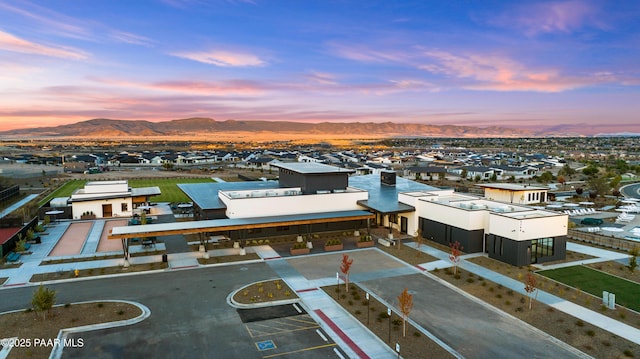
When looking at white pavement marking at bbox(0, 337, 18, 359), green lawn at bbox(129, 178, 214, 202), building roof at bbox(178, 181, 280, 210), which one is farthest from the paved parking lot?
green lawn at bbox(129, 178, 214, 202)

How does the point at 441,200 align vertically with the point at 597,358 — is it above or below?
above

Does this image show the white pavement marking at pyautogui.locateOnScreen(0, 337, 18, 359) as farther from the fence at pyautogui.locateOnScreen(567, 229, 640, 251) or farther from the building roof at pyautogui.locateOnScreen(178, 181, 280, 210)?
the fence at pyautogui.locateOnScreen(567, 229, 640, 251)

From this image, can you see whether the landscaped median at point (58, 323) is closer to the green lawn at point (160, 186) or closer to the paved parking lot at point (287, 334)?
the paved parking lot at point (287, 334)

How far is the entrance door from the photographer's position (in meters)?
60.5

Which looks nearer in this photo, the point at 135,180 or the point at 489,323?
the point at 489,323

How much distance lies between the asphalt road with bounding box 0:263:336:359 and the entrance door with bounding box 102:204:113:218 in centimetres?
2985

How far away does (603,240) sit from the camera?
154 feet

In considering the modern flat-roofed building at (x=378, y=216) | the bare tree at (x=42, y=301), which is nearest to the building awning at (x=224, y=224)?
the modern flat-roofed building at (x=378, y=216)

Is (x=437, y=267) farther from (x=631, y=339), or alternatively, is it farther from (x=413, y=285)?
(x=631, y=339)

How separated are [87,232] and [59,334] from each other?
96.1 feet

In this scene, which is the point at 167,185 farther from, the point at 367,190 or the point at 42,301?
the point at 42,301

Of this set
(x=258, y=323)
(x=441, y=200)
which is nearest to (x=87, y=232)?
(x=258, y=323)

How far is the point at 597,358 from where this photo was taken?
73.0 feet

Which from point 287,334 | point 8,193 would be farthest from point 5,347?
point 8,193
